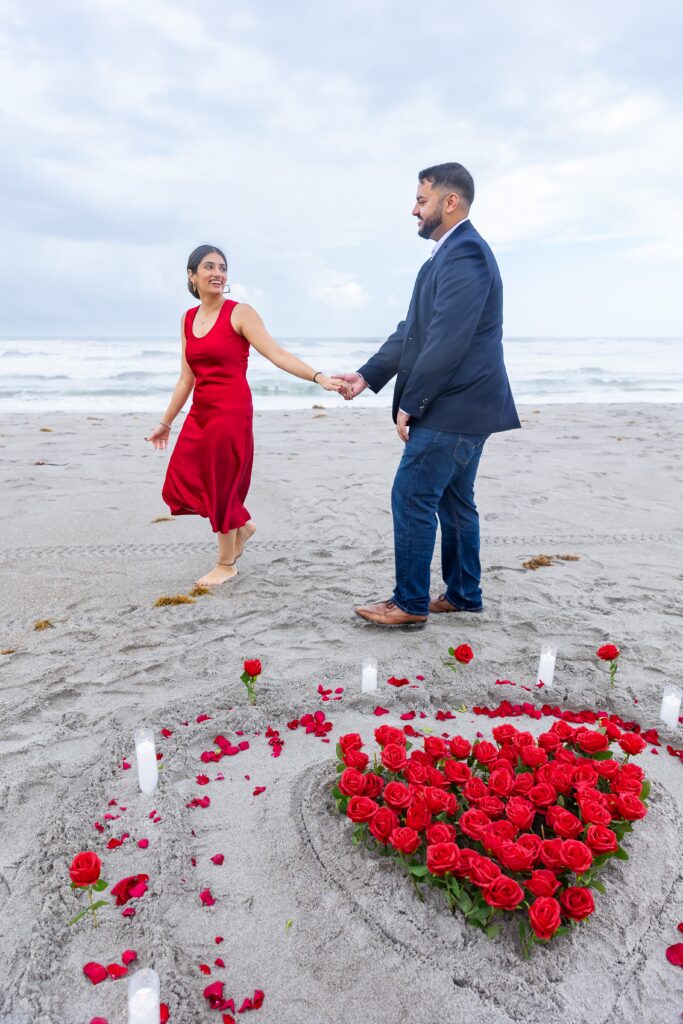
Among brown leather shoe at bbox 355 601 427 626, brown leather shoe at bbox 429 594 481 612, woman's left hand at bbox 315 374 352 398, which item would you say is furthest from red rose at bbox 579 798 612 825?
woman's left hand at bbox 315 374 352 398

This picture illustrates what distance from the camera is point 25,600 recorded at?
14.3 ft

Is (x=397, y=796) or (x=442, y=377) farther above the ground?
(x=442, y=377)

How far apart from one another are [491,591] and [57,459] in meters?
5.99

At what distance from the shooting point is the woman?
4230mm

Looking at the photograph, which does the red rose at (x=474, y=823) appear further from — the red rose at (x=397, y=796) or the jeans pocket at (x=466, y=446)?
the jeans pocket at (x=466, y=446)

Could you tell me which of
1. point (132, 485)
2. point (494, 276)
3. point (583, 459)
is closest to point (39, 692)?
point (494, 276)

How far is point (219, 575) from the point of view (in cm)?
466

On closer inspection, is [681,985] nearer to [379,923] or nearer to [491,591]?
[379,923]

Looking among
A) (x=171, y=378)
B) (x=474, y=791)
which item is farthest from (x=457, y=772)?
(x=171, y=378)

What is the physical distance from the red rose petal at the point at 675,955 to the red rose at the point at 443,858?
24.6 inches

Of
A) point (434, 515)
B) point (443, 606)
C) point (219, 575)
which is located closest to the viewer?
point (434, 515)

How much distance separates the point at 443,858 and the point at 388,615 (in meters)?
2.09

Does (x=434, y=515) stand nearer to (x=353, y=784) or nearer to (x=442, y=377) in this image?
(x=442, y=377)

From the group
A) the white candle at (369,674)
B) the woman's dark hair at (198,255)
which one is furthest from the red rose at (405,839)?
the woman's dark hair at (198,255)
